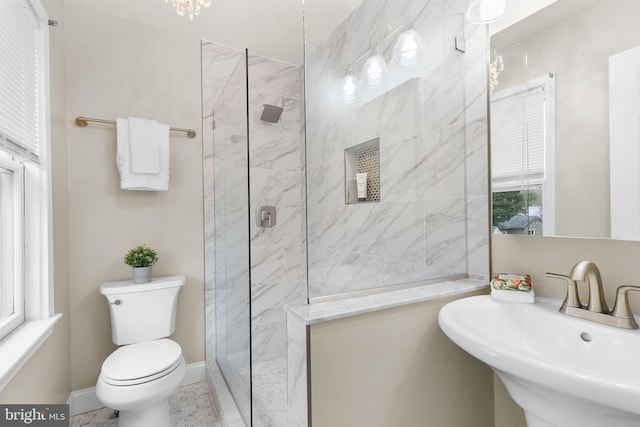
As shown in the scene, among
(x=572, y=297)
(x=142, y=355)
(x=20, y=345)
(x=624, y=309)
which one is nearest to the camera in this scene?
(x=624, y=309)

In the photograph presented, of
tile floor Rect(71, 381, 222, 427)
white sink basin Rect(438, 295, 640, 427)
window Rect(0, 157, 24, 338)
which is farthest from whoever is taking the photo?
tile floor Rect(71, 381, 222, 427)

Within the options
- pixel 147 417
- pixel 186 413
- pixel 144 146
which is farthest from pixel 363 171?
pixel 186 413

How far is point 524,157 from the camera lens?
1215mm

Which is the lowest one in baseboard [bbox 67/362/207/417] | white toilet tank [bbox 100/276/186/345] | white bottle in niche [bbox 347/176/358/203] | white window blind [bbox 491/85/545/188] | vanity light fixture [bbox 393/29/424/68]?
baseboard [bbox 67/362/207/417]

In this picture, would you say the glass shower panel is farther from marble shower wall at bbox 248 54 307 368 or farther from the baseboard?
the baseboard

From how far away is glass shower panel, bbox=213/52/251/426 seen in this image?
1650 millimetres

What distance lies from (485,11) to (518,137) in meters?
0.58

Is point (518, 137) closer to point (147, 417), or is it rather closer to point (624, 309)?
point (624, 309)

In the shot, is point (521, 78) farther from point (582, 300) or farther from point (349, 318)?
point (349, 318)

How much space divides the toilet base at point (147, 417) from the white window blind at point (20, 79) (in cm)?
131

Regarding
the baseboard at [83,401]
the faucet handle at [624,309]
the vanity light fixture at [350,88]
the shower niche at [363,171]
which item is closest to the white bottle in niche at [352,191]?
the shower niche at [363,171]

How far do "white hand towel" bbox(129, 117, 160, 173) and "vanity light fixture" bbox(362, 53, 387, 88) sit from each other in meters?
1.39

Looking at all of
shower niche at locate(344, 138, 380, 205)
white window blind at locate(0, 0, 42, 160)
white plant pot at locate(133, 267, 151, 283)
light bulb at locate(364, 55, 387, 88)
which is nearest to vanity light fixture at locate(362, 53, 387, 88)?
light bulb at locate(364, 55, 387, 88)

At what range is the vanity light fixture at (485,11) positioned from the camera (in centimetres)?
128
